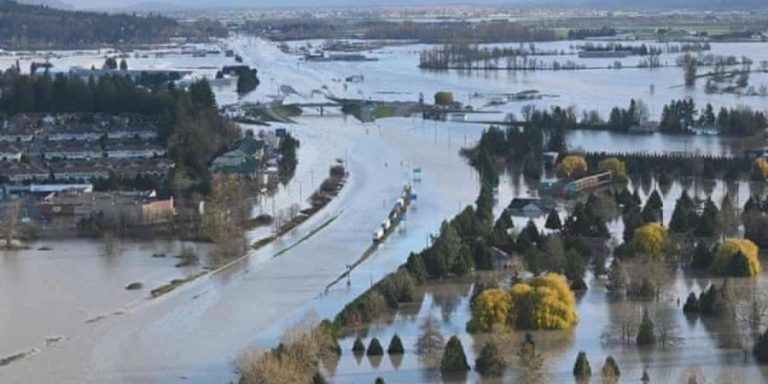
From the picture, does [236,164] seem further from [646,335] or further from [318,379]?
[318,379]

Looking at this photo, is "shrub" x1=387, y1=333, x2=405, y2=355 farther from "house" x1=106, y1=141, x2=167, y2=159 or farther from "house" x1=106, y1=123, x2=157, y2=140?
"house" x1=106, y1=123, x2=157, y2=140

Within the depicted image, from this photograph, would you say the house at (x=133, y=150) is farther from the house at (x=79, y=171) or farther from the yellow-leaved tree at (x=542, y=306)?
the yellow-leaved tree at (x=542, y=306)

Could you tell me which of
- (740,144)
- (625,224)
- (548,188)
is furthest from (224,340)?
(740,144)

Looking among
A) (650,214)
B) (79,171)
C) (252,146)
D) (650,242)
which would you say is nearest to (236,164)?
(252,146)

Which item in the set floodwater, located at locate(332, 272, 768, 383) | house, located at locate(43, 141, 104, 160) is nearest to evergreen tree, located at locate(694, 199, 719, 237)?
floodwater, located at locate(332, 272, 768, 383)

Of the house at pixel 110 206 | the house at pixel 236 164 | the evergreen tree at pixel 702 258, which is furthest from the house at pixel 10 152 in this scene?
the evergreen tree at pixel 702 258

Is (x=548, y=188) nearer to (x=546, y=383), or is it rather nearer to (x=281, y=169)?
→ (x=281, y=169)
